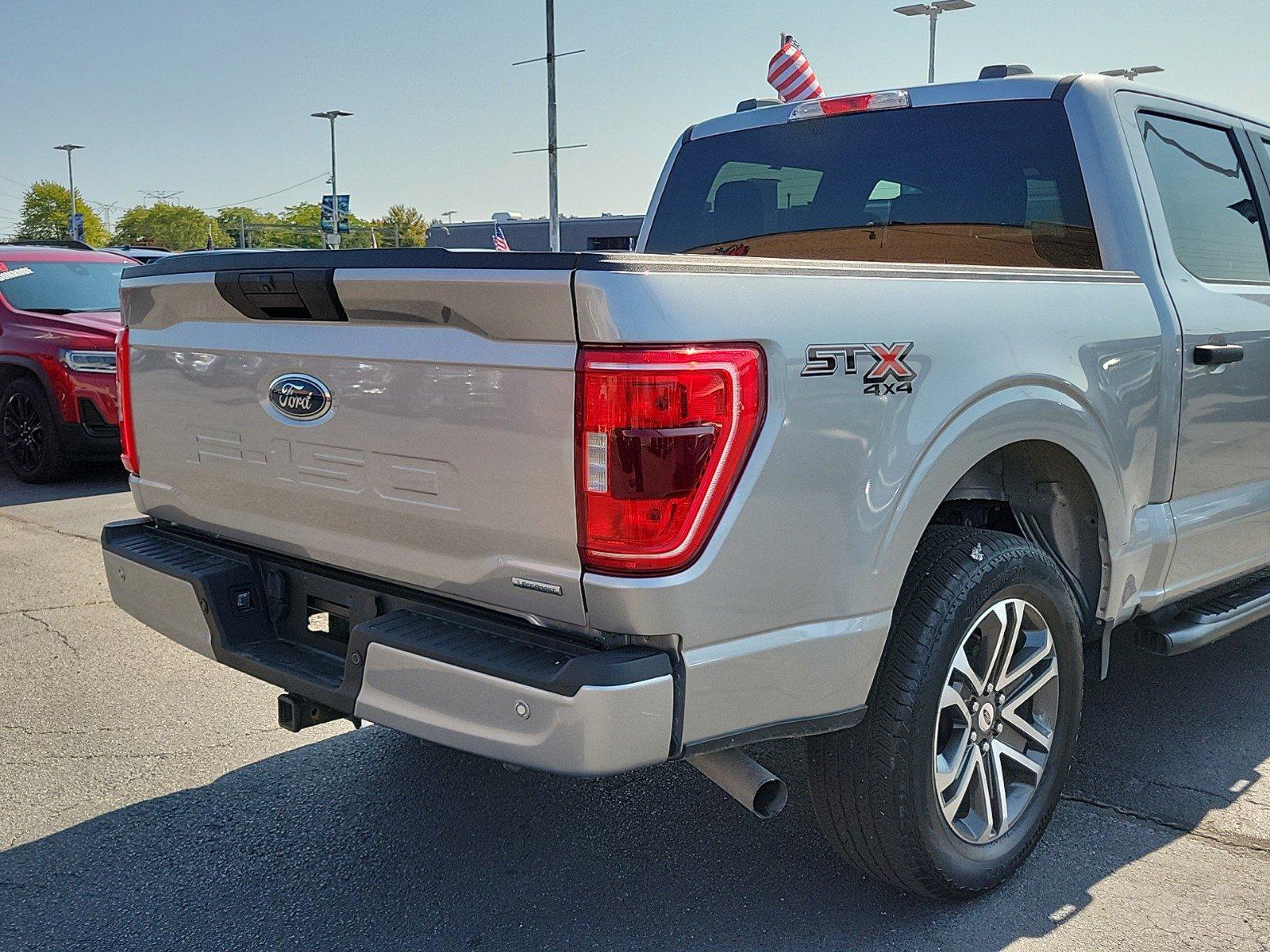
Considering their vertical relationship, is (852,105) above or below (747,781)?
above

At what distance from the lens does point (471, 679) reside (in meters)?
2.26

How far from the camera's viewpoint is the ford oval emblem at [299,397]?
2.63 meters

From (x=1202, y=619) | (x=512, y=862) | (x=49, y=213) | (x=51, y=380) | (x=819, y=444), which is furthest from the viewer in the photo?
(x=49, y=213)

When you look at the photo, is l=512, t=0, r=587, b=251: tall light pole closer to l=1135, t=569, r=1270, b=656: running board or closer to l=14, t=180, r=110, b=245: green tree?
l=1135, t=569, r=1270, b=656: running board

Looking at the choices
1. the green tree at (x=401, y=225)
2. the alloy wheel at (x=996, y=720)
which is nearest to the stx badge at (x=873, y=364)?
the alloy wheel at (x=996, y=720)

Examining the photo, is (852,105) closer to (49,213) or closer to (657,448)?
(657,448)

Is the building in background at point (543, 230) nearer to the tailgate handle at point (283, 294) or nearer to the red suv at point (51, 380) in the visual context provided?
the red suv at point (51, 380)

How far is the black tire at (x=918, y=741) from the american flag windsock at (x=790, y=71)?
884cm

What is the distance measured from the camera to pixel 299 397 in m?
2.68

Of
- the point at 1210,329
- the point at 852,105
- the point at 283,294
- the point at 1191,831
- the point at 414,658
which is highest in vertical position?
the point at 852,105

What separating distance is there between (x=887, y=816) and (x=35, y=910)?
6.67 feet

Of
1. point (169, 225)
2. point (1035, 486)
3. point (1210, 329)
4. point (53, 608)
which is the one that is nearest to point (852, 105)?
point (1210, 329)

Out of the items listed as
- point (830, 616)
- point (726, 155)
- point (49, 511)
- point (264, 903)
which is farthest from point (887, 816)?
point (49, 511)

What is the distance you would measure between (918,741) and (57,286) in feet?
30.1
